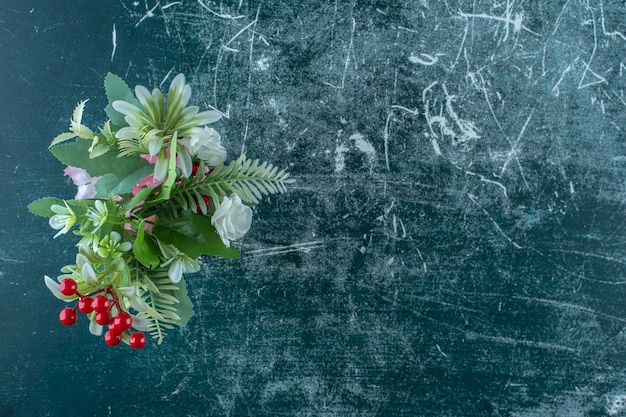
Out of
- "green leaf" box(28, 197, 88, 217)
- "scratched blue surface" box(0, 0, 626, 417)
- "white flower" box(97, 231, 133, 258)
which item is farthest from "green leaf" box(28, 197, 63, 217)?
"scratched blue surface" box(0, 0, 626, 417)

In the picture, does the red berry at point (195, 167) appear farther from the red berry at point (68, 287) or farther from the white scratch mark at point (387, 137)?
the white scratch mark at point (387, 137)

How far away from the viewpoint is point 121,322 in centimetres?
66

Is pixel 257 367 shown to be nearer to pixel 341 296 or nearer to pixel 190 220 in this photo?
pixel 341 296

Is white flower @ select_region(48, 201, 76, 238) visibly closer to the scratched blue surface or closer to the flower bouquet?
the flower bouquet

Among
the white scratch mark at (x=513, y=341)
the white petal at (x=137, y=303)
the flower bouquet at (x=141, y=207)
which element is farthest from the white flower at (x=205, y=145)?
the white scratch mark at (x=513, y=341)

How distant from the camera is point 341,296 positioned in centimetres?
107

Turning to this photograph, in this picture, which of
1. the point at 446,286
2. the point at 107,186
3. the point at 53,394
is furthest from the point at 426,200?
the point at 53,394

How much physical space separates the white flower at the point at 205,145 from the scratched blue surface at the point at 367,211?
328mm

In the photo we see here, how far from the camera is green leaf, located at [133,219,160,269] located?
2.18 feet

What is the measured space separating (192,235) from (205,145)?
0.41 feet

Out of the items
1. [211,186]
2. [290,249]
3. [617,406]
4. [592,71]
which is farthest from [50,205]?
[617,406]

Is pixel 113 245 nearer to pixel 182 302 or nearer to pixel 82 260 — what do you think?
pixel 82 260

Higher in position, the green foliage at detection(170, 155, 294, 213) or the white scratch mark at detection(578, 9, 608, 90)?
the white scratch mark at detection(578, 9, 608, 90)

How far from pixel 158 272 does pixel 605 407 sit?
0.95 m
